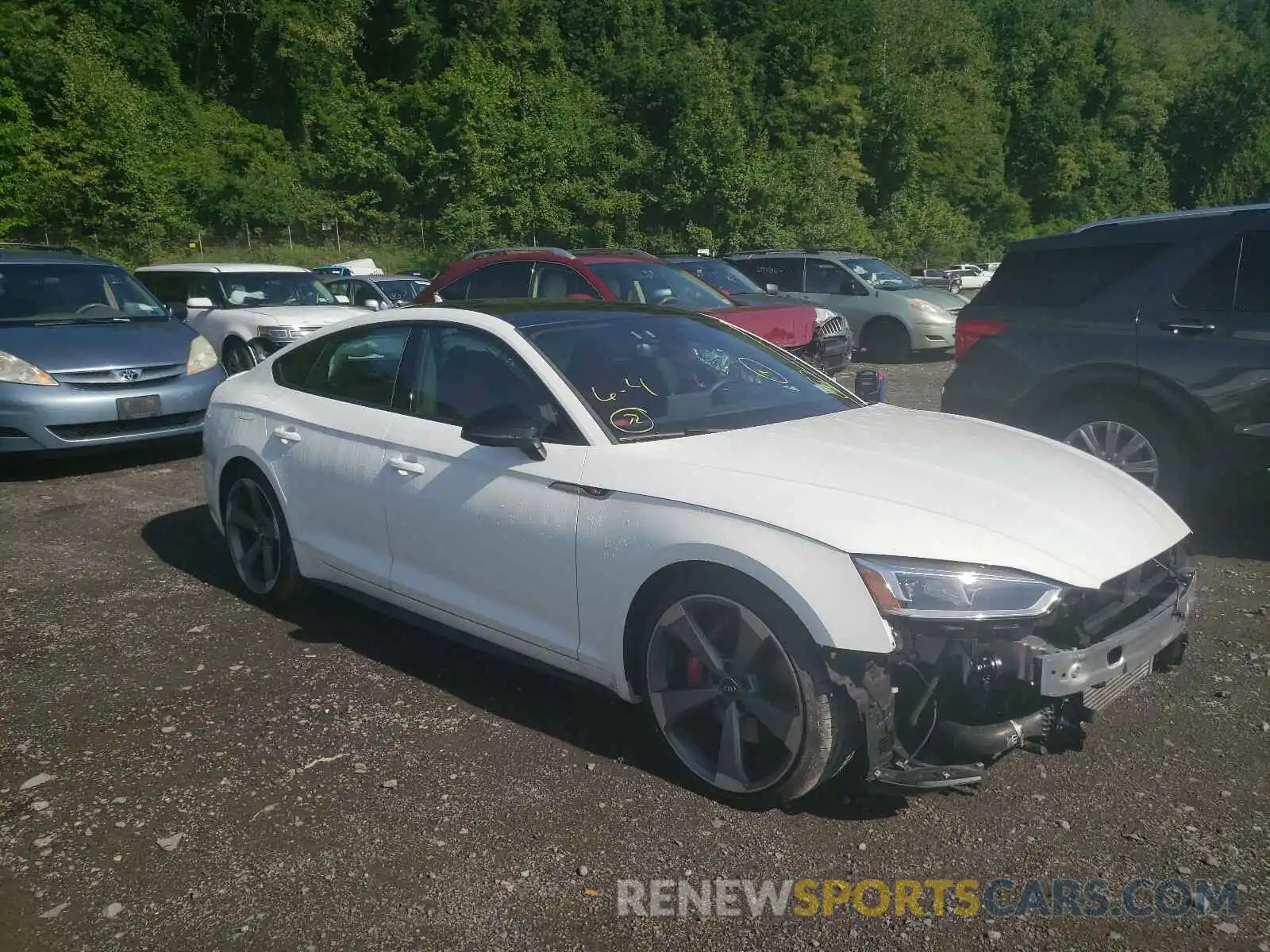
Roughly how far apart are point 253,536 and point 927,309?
12.3 metres

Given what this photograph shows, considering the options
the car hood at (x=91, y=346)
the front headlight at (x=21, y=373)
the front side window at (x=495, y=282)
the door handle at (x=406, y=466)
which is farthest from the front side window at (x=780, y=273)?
the door handle at (x=406, y=466)

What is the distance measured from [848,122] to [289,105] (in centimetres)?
2567

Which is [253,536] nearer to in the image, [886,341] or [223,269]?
[223,269]

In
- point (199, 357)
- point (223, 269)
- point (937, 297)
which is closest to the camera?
point (199, 357)

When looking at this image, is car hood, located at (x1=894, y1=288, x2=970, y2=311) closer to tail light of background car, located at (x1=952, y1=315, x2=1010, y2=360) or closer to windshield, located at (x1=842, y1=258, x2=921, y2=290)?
windshield, located at (x1=842, y1=258, x2=921, y2=290)

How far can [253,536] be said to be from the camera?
5.24 metres

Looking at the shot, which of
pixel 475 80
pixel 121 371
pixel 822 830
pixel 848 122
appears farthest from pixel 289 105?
pixel 822 830

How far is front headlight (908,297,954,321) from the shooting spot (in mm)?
15539

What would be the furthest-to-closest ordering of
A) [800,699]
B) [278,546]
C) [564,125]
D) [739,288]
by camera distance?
[564,125] < [739,288] < [278,546] < [800,699]

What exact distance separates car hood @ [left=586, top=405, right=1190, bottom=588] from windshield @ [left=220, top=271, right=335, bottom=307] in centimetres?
1097

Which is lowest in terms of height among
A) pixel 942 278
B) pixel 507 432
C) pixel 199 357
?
pixel 942 278

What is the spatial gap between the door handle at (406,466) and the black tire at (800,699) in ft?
4.45

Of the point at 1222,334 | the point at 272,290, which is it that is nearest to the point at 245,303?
the point at 272,290

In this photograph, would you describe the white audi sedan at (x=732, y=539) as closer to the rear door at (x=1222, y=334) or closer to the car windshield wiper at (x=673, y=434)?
the car windshield wiper at (x=673, y=434)
